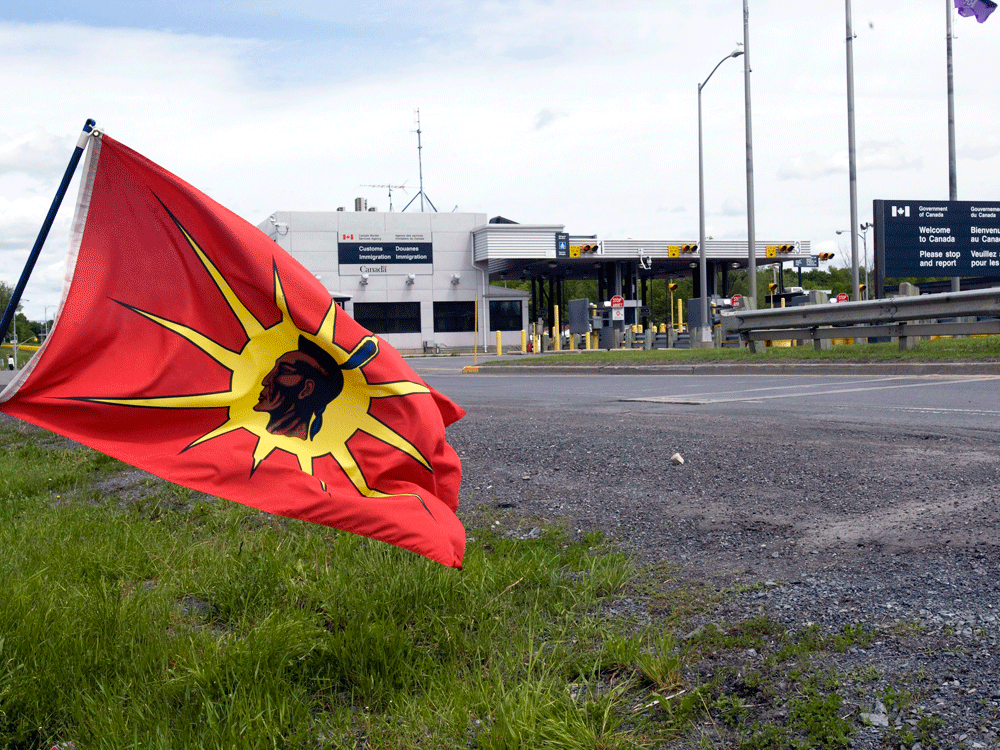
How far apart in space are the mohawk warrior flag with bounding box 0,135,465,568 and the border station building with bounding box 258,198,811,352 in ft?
144

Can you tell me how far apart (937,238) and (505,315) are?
30.3 m

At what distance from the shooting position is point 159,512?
5863mm

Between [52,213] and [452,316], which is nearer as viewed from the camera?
[52,213]

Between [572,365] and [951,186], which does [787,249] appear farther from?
[572,365]

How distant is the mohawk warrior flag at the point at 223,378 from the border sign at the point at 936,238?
70.9ft

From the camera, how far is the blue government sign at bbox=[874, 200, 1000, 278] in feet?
75.1

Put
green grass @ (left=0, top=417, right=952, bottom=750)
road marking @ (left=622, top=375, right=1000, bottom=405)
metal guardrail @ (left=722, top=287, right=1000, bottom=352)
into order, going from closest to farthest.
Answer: green grass @ (left=0, top=417, right=952, bottom=750)
road marking @ (left=622, top=375, right=1000, bottom=405)
metal guardrail @ (left=722, top=287, right=1000, bottom=352)

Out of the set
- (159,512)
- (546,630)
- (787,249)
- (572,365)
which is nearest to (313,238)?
(787,249)

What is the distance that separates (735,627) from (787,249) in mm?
50669

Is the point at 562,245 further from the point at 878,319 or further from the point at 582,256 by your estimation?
the point at 878,319

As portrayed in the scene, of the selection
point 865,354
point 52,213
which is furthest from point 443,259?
point 52,213

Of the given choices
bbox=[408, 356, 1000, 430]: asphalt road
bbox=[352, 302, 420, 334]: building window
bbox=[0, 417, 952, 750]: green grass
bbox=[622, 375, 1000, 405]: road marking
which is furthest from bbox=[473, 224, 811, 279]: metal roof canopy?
bbox=[0, 417, 952, 750]: green grass

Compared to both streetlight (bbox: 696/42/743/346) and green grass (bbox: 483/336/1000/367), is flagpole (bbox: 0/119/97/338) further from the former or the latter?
streetlight (bbox: 696/42/743/346)

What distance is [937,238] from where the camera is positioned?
925 inches
